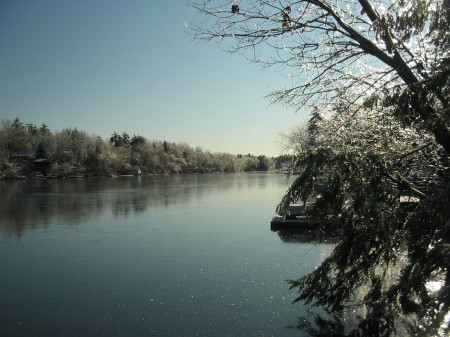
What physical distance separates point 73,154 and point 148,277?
276ft

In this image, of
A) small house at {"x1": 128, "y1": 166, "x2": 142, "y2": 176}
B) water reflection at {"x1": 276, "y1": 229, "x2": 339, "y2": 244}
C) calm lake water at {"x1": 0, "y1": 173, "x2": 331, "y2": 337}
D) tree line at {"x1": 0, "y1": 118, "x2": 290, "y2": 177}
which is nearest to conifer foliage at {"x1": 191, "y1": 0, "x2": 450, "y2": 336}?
calm lake water at {"x1": 0, "y1": 173, "x2": 331, "y2": 337}

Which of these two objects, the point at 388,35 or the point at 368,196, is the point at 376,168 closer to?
the point at 368,196

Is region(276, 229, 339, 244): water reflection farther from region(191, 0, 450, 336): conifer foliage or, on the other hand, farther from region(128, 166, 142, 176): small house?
region(128, 166, 142, 176): small house

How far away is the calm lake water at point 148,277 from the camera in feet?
27.6

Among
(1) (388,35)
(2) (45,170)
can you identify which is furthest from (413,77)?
(2) (45,170)

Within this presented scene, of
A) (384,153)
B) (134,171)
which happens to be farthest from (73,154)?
(384,153)

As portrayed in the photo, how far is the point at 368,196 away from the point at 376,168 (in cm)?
44

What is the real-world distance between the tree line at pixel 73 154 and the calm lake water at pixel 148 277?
149 feet

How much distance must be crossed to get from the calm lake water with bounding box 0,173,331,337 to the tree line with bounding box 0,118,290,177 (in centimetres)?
4532

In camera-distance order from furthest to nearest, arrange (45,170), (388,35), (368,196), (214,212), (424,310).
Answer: (45,170), (214,212), (368,196), (388,35), (424,310)

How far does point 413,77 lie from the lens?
15.7 feet

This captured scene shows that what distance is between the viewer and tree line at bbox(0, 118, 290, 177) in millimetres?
80625

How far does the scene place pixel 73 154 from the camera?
88.3 metres

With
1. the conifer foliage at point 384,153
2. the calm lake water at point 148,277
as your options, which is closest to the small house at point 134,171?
the calm lake water at point 148,277
